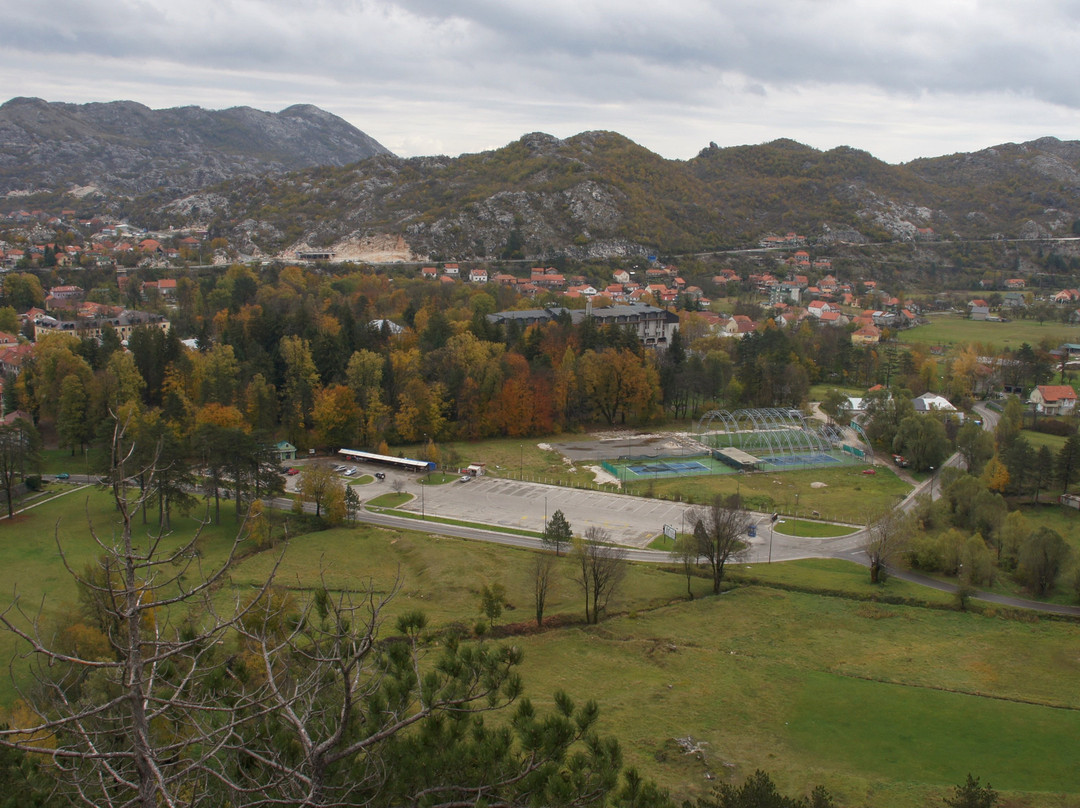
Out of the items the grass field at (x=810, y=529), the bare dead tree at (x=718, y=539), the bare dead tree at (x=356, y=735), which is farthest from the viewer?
the grass field at (x=810, y=529)

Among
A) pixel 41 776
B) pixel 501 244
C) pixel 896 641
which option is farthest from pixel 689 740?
pixel 501 244

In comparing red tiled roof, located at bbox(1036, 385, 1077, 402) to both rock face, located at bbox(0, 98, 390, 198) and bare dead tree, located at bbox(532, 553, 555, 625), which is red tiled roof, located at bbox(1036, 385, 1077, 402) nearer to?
bare dead tree, located at bbox(532, 553, 555, 625)

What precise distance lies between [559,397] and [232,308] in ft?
97.2

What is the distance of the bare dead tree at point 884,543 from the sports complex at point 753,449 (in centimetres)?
1272

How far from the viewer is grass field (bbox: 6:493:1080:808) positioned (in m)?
15.8

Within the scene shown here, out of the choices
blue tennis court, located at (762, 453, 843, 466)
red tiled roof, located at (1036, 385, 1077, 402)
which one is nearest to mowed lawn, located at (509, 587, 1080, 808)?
blue tennis court, located at (762, 453, 843, 466)

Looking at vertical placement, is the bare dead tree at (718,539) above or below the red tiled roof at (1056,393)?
below

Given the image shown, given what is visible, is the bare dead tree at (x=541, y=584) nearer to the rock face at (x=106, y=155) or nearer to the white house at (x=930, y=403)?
the white house at (x=930, y=403)

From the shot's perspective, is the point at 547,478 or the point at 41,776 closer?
the point at 41,776

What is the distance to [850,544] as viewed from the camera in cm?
3097

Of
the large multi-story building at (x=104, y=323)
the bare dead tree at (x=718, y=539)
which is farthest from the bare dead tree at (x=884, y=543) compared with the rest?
the large multi-story building at (x=104, y=323)

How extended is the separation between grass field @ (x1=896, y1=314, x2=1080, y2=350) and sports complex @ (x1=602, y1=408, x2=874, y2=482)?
30056mm

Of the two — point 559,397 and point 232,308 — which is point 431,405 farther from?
point 232,308

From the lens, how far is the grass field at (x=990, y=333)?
231ft
